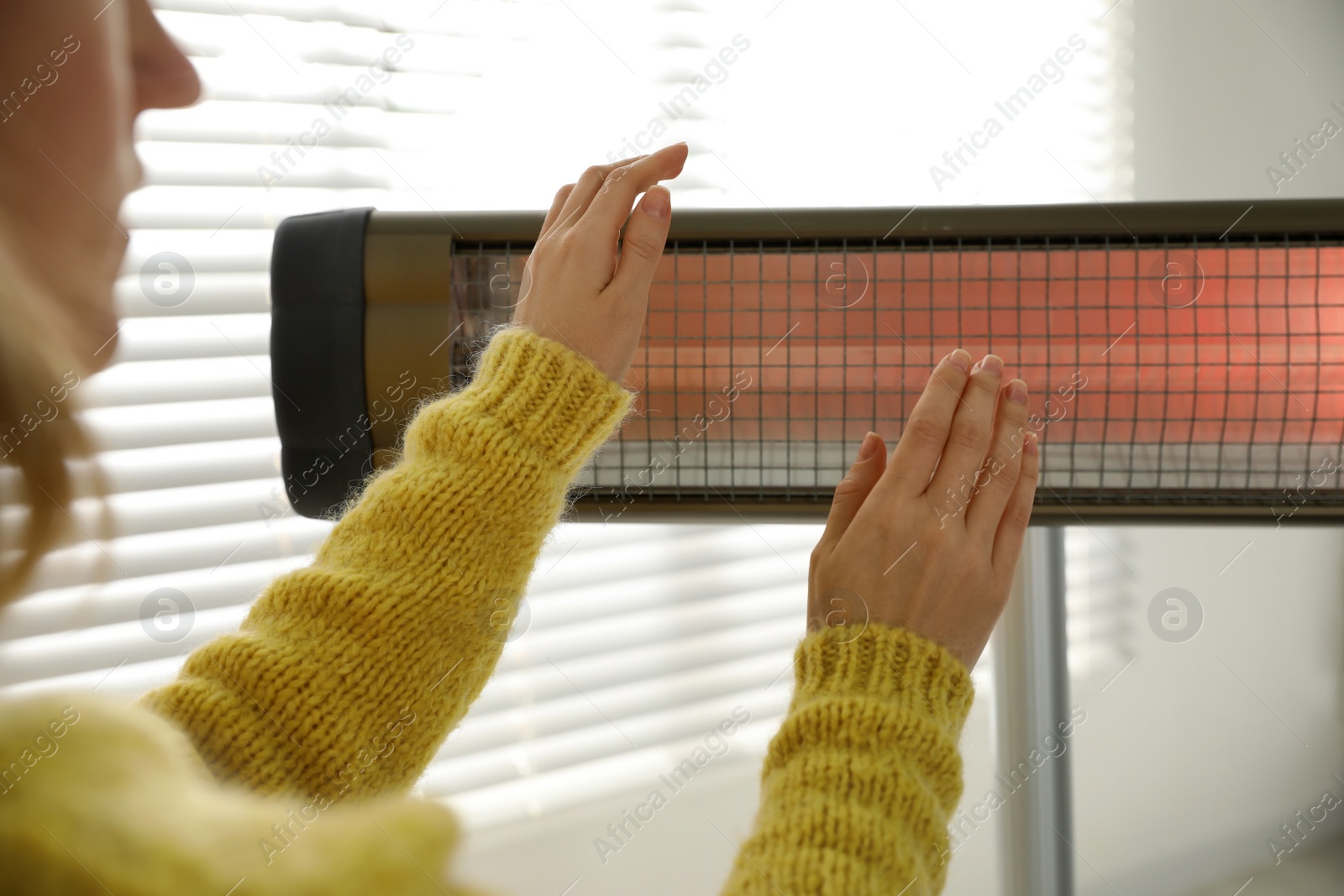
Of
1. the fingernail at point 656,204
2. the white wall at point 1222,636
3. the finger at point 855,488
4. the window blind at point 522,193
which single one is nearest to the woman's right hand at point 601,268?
the fingernail at point 656,204

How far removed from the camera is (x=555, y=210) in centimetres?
68

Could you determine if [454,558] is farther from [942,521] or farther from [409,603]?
[942,521]

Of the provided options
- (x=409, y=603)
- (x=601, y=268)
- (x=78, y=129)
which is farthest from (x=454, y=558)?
(x=78, y=129)

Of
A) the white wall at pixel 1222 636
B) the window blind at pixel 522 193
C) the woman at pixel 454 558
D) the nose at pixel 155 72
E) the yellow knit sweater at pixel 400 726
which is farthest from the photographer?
the white wall at pixel 1222 636

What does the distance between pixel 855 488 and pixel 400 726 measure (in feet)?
1.22

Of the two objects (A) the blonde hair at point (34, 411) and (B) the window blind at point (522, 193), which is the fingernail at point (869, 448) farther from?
(B) the window blind at point (522, 193)

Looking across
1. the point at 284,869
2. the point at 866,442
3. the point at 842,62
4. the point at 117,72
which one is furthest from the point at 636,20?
the point at 284,869

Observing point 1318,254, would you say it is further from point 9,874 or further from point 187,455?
point 187,455

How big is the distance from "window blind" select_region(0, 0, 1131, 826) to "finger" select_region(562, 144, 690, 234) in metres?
0.60

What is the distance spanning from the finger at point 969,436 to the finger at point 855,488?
0.05 meters

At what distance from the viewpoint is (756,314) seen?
679 millimetres

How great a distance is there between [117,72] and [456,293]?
33 centimetres

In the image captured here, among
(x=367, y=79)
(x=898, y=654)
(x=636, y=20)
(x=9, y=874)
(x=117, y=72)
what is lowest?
(x=9, y=874)

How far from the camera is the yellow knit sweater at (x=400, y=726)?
1.19ft
